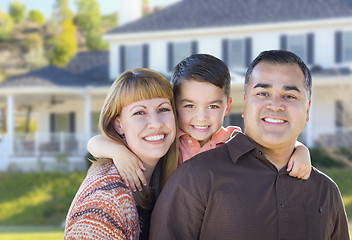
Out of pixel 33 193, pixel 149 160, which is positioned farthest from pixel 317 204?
pixel 33 193

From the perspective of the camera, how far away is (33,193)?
19.2m

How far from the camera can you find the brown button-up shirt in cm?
296

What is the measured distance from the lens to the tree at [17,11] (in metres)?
81.7

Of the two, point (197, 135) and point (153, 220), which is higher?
point (197, 135)

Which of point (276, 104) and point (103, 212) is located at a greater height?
point (276, 104)

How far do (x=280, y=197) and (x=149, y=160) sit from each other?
0.96m

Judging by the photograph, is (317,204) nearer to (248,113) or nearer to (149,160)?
(248,113)

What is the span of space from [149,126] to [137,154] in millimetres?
260

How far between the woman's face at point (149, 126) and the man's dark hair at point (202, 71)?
1.32 feet

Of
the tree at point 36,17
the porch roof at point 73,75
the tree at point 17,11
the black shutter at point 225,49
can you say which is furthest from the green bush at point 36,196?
the tree at point 36,17

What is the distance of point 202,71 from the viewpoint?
3893 mm

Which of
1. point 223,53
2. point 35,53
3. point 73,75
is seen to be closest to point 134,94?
point 223,53

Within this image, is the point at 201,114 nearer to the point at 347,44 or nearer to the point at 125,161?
the point at 125,161

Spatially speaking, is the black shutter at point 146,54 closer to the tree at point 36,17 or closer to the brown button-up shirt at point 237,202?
the brown button-up shirt at point 237,202
